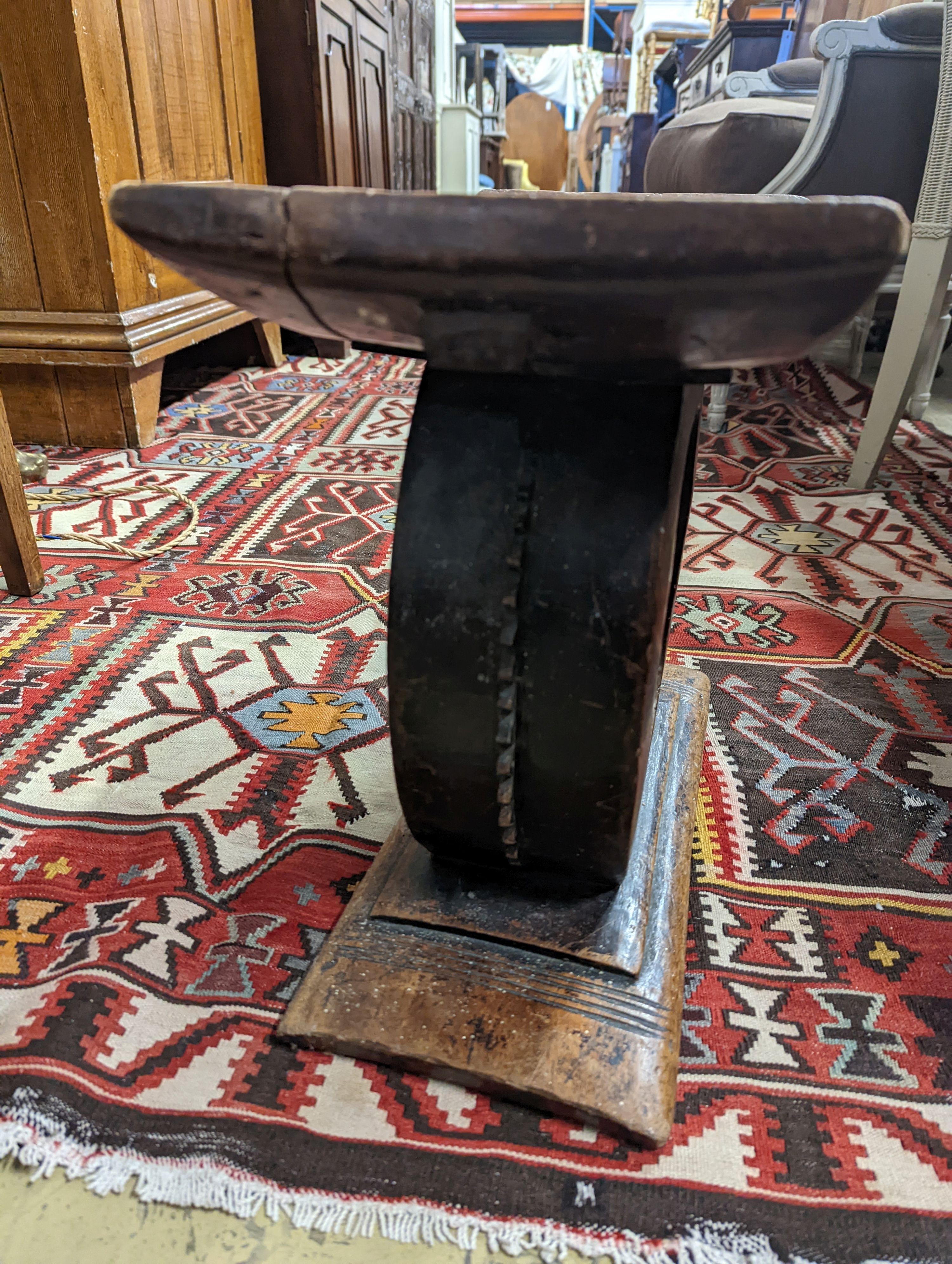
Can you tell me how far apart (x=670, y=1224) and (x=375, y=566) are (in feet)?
3.67

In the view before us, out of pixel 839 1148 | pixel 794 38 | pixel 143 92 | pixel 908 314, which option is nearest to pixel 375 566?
pixel 839 1148

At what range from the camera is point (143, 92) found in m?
1.96

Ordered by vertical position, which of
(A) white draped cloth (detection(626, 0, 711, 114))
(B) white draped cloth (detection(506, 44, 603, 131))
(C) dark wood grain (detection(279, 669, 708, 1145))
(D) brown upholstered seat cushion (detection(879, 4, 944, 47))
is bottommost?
(C) dark wood grain (detection(279, 669, 708, 1145))

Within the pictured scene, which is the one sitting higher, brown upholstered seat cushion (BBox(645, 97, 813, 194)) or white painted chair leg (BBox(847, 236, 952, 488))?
brown upholstered seat cushion (BBox(645, 97, 813, 194))

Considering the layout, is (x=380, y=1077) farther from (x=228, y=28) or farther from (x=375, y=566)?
(x=228, y=28)

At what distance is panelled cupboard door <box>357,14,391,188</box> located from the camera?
3332 millimetres

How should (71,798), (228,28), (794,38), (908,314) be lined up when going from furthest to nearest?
1. (794,38)
2. (228,28)
3. (908,314)
4. (71,798)

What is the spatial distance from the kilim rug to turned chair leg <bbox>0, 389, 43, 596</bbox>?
1.3 inches

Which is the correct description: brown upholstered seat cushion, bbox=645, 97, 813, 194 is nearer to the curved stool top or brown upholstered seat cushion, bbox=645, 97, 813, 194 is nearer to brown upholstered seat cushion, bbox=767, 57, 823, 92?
brown upholstered seat cushion, bbox=767, 57, 823, 92

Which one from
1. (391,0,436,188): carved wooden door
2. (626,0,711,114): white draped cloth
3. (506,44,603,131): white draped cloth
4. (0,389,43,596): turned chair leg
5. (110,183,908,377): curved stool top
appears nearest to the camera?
(110,183,908,377): curved stool top

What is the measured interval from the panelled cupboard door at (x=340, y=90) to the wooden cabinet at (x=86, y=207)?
69 centimetres

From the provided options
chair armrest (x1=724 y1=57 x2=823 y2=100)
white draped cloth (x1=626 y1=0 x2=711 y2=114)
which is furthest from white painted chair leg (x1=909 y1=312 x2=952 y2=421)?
white draped cloth (x1=626 y1=0 x2=711 y2=114)

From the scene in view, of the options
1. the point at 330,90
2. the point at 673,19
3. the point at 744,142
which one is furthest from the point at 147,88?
the point at 673,19

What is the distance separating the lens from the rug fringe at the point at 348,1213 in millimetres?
496
